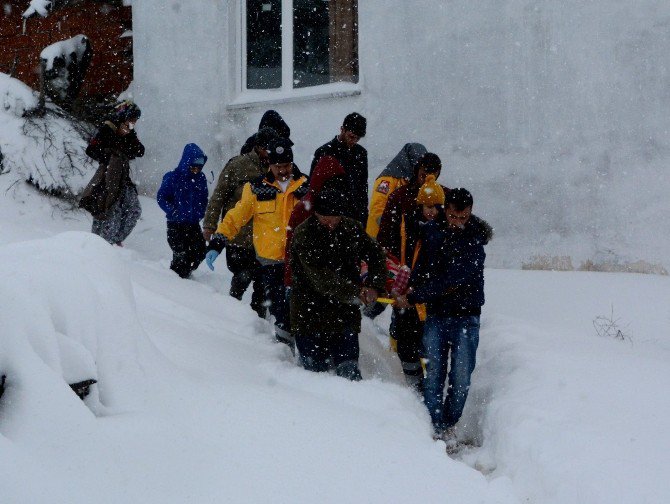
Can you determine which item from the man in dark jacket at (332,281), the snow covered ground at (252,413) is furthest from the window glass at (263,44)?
the man in dark jacket at (332,281)

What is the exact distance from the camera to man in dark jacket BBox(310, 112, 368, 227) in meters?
5.87

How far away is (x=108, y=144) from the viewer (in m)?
7.28

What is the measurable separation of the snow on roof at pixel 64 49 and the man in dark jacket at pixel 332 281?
6.76 meters

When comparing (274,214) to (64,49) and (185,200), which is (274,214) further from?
(64,49)

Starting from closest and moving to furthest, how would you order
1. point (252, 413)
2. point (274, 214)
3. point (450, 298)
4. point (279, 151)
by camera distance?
point (252, 413), point (450, 298), point (279, 151), point (274, 214)

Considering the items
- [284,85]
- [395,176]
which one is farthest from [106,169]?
[395,176]

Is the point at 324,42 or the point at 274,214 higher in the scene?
the point at 324,42

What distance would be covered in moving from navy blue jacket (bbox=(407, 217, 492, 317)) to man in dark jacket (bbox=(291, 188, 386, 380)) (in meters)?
0.29

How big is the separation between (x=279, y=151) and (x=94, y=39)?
6511mm

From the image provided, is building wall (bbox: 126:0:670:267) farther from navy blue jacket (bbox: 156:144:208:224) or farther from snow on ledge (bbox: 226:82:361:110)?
navy blue jacket (bbox: 156:144:208:224)

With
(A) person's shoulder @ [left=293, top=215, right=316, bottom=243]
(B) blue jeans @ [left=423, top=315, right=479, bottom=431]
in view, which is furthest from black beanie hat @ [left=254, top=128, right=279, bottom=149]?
(B) blue jeans @ [left=423, top=315, right=479, bottom=431]

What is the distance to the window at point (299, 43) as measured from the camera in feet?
29.0

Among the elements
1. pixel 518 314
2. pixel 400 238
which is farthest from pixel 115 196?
pixel 518 314

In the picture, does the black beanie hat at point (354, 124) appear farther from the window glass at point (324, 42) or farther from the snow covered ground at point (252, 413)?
the window glass at point (324, 42)
